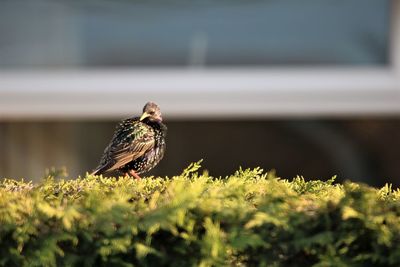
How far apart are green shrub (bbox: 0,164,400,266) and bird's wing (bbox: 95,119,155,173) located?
1.28m

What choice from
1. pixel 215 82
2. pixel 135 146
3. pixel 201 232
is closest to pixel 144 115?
pixel 135 146

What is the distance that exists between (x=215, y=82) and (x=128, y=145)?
4861 mm

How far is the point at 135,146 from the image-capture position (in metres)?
4.02

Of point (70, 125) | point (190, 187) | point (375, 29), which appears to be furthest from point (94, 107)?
point (190, 187)

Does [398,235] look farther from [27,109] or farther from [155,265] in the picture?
[27,109]

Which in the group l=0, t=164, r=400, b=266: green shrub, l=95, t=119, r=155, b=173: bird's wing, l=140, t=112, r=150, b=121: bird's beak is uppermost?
l=140, t=112, r=150, b=121: bird's beak

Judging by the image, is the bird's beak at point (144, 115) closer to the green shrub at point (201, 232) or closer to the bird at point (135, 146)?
the bird at point (135, 146)

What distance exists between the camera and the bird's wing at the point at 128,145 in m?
4.03

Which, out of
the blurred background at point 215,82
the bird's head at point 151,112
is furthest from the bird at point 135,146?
the blurred background at point 215,82

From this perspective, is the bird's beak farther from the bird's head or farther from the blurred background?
the blurred background

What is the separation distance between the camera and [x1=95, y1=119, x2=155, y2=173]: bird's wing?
4027mm

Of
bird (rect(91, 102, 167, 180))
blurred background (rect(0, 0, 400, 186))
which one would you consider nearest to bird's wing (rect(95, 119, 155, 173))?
bird (rect(91, 102, 167, 180))

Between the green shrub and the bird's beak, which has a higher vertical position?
the bird's beak

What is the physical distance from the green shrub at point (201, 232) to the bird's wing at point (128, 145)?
50.5 inches
